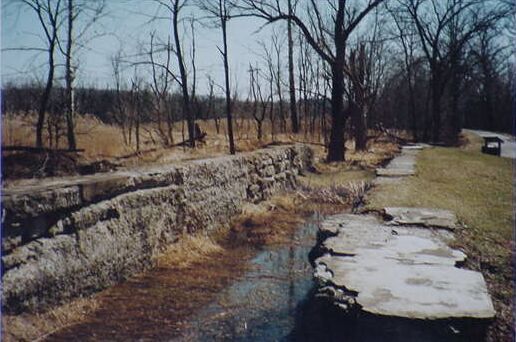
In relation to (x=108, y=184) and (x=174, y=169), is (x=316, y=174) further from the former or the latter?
(x=108, y=184)

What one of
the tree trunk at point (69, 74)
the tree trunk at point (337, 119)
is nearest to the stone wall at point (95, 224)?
the tree trunk at point (337, 119)

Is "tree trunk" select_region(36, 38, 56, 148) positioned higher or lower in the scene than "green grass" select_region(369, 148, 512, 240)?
higher

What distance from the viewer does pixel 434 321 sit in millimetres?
2201

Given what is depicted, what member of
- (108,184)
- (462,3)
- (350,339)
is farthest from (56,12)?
(462,3)

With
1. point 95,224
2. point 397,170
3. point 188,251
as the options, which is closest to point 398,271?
point 95,224

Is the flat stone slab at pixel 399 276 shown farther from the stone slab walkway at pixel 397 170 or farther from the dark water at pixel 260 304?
the stone slab walkway at pixel 397 170

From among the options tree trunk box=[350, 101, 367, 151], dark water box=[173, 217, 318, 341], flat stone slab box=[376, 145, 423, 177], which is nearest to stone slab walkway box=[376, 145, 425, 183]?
flat stone slab box=[376, 145, 423, 177]

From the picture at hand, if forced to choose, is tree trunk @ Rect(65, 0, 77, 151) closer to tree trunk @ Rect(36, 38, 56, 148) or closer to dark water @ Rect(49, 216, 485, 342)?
tree trunk @ Rect(36, 38, 56, 148)

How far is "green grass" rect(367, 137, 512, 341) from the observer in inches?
122

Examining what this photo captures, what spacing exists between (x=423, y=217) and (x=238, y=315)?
2.20 m

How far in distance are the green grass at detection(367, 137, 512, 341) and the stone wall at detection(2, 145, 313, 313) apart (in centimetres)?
206

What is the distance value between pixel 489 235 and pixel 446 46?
767 inches

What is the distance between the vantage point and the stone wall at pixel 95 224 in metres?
2.95

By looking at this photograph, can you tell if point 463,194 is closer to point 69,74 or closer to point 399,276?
point 399,276
